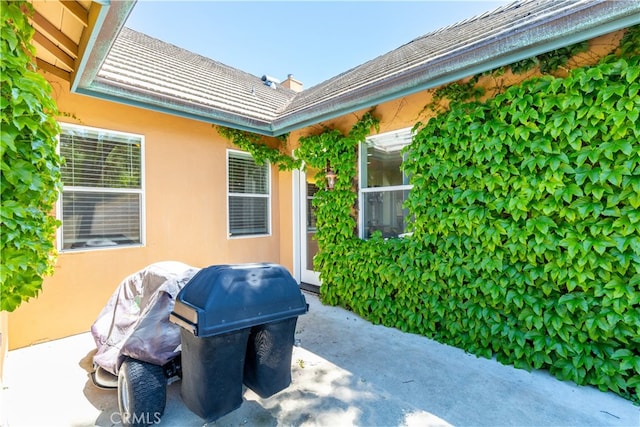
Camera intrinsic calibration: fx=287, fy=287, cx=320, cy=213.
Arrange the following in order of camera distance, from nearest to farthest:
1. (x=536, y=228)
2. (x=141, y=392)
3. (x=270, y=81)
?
(x=141, y=392) → (x=536, y=228) → (x=270, y=81)

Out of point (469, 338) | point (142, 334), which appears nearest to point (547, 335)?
point (469, 338)

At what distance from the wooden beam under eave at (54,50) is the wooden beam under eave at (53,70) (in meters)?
0.29

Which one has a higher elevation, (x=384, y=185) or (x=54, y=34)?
(x=54, y=34)

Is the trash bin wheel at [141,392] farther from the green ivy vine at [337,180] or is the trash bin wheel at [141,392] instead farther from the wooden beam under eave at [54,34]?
the green ivy vine at [337,180]

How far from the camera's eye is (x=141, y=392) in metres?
2.33

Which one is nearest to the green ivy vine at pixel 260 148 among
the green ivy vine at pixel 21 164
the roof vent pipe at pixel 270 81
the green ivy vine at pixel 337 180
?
the green ivy vine at pixel 337 180

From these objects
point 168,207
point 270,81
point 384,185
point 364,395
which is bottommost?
point 364,395

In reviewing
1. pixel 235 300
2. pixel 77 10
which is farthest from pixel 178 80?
pixel 235 300

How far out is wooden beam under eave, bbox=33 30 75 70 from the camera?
297cm

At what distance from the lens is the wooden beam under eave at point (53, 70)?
3.64 m

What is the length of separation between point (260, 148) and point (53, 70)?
10.6 feet

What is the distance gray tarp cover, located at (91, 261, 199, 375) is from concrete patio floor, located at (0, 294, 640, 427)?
478mm

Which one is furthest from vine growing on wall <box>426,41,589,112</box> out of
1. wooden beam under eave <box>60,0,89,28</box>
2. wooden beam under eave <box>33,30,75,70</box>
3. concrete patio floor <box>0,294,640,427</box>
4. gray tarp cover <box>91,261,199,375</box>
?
wooden beam under eave <box>33,30,75,70</box>

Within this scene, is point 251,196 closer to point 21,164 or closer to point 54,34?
point 54,34
